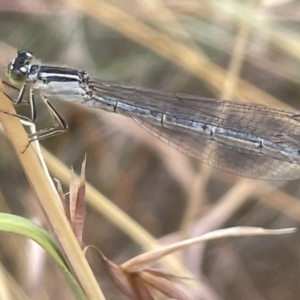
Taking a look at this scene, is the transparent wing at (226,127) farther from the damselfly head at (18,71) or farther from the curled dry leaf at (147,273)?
the curled dry leaf at (147,273)

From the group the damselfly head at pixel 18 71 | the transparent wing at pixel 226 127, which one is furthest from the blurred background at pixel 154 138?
the damselfly head at pixel 18 71

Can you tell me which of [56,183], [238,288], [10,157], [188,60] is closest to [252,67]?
[188,60]

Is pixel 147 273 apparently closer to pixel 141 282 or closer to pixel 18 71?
pixel 141 282

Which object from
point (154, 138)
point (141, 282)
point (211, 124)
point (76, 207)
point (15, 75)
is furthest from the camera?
point (154, 138)

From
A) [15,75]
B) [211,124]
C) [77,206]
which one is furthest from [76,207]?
[211,124]

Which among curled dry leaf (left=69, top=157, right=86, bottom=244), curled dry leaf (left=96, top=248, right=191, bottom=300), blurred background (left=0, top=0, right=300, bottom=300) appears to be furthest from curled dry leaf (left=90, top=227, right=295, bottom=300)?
blurred background (left=0, top=0, right=300, bottom=300)

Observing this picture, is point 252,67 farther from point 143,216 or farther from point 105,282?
point 105,282
